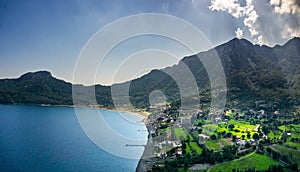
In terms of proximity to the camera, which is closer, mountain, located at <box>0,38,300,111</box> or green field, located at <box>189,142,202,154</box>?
green field, located at <box>189,142,202,154</box>

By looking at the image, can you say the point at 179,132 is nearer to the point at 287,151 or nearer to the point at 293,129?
the point at 287,151

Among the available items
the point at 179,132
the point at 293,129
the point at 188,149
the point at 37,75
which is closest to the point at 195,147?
the point at 188,149

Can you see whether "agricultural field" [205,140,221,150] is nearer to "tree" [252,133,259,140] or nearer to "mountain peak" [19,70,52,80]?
"tree" [252,133,259,140]

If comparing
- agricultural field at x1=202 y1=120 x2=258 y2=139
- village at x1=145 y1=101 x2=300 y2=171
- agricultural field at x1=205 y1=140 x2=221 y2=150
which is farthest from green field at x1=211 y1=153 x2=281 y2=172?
agricultural field at x1=202 y1=120 x2=258 y2=139

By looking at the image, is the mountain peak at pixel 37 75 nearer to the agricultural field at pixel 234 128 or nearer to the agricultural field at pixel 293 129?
the agricultural field at pixel 234 128

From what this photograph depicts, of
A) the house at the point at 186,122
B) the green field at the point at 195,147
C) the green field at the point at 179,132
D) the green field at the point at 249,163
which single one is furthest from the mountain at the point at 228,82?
the green field at the point at 249,163

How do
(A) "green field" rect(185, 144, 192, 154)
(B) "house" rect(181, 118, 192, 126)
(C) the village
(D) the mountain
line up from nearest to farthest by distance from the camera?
(C) the village → (A) "green field" rect(185, 144, 192, 154) → (B) "house" rect(181, 118, 192, 126) → (D) the mountain

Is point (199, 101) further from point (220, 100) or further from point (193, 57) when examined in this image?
point (193, 57)

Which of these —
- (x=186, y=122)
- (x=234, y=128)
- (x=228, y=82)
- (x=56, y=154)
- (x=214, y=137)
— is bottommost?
(x=56, y=154)
